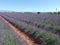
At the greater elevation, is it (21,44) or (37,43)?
(21,44)

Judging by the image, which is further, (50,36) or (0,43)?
(50,36)

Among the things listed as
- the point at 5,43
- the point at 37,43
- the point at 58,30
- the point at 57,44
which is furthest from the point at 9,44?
the point at 58,30

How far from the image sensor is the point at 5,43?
705cm

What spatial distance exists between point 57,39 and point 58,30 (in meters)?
4.95

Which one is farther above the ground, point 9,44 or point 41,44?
point 9,44

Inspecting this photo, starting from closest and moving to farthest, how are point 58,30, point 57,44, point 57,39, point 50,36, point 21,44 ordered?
point 21,44
point 57,44
point 57,39
point 50,36
point 58,30

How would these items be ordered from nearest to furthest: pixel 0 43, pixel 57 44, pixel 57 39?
pixel 0 43 → pixel 57 44 → pixel 57 39

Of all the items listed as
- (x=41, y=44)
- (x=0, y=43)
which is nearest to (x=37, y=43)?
(x=41, y=44)

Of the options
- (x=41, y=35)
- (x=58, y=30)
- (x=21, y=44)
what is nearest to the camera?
(x=21, y=44)

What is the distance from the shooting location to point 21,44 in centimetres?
738

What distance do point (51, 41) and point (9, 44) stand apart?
285 cm

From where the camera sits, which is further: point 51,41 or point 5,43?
point 51,41

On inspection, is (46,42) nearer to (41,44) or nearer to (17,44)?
(41,44)

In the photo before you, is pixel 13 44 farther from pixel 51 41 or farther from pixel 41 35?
pixel 41 35
